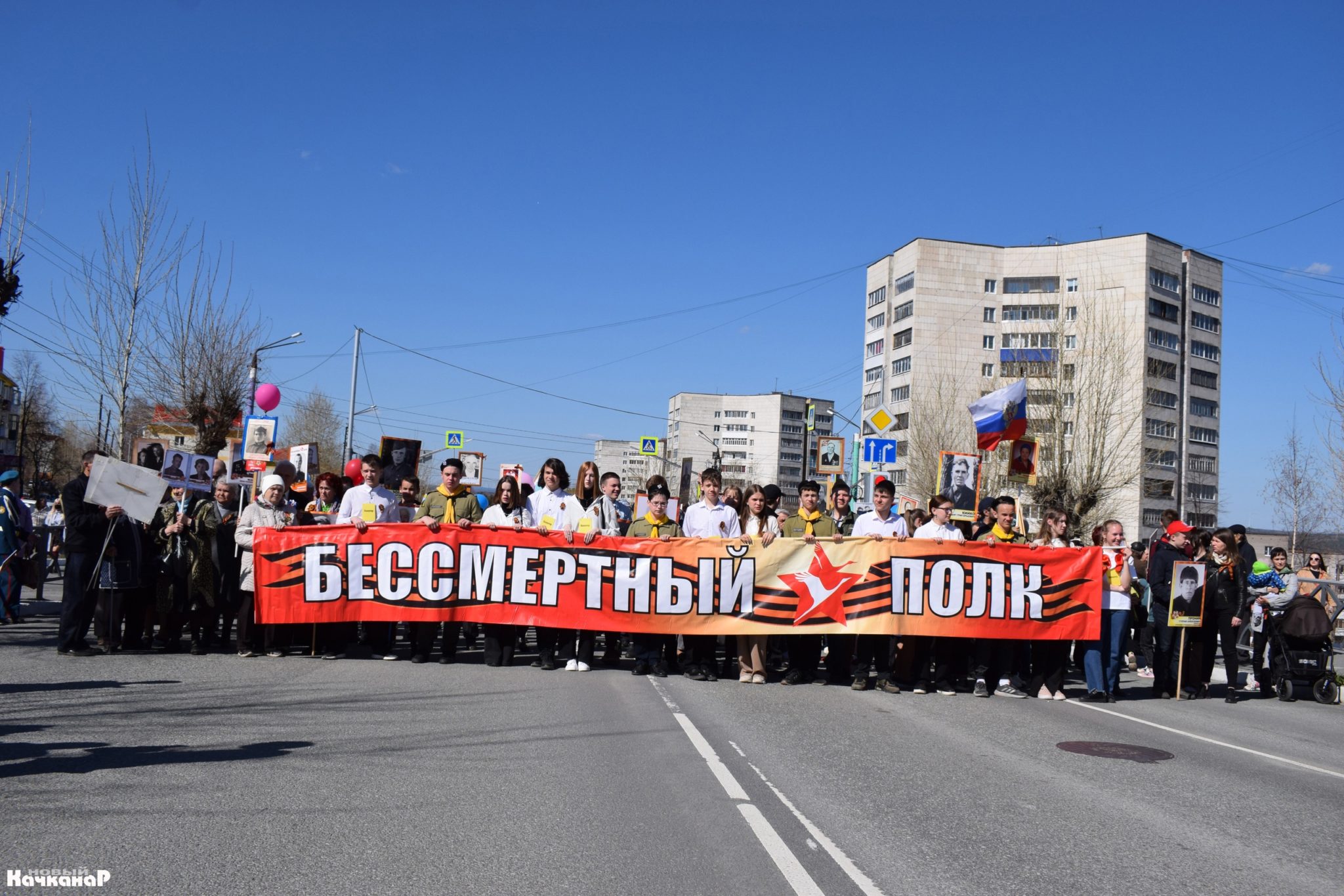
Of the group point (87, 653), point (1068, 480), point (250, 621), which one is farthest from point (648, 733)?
point (1068, 480)

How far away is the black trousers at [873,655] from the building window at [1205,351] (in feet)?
312

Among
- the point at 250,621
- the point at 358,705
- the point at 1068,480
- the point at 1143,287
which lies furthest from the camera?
the point at 1143,287

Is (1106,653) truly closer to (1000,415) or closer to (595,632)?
(595,632)

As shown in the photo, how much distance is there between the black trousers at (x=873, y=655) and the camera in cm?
1214

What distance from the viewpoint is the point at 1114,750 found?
8641 millimetres

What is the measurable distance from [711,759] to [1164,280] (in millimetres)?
94534

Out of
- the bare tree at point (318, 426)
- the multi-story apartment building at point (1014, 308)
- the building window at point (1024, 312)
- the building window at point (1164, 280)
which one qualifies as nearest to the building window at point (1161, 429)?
the multi-story apartment building at point (1014, 308)

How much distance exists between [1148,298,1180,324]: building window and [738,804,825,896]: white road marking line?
9326 centimetres

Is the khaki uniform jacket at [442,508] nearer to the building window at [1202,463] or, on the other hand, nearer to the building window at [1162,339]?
the building window at [1162,339]

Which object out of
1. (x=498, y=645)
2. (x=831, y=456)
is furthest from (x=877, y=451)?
(x=498, y=645)

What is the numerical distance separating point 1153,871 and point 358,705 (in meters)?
6.33

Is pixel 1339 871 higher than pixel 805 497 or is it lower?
lower

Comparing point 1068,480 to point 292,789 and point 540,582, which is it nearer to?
point 540,582

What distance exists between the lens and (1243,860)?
5.54 meters
